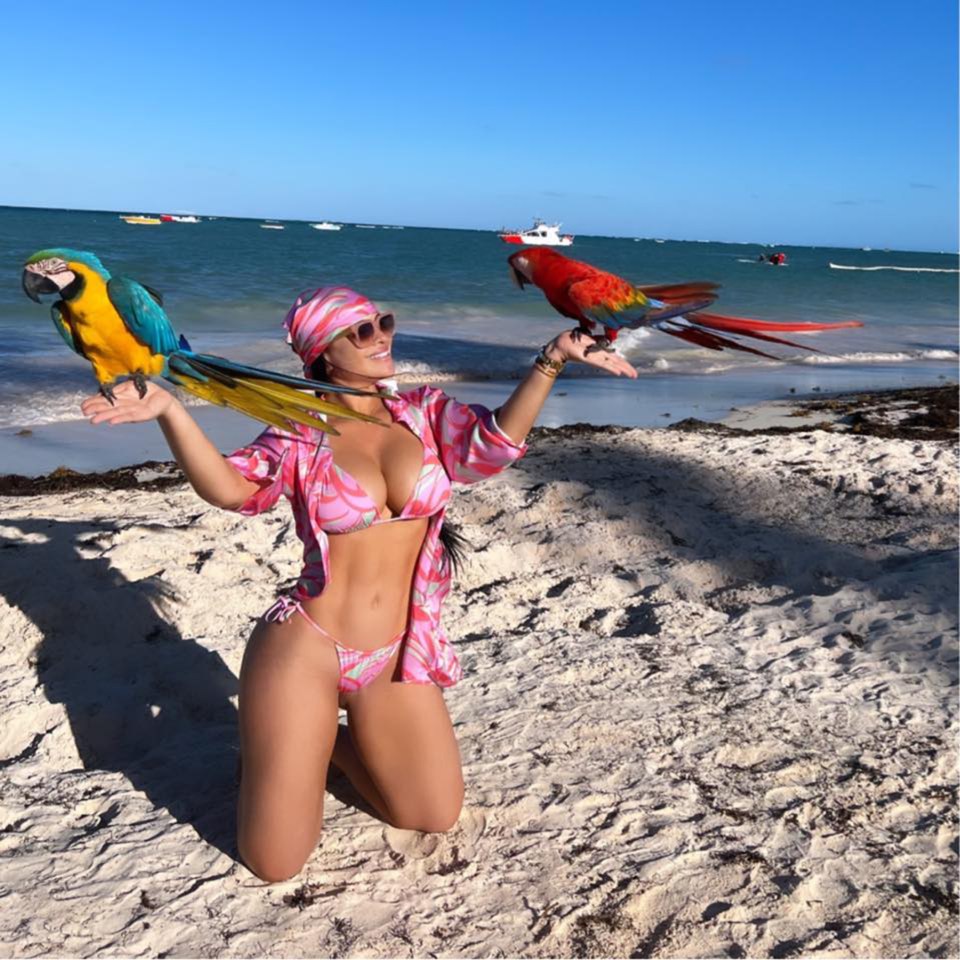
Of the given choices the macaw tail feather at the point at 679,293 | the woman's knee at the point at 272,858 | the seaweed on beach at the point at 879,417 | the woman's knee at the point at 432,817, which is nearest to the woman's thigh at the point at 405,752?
the woman's knee at the point at 432,817

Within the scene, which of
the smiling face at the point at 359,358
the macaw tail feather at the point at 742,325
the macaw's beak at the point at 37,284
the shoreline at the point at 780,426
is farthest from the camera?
the shoreline at the point at 780,426

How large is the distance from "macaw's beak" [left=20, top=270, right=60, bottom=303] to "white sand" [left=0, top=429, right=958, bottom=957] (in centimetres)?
134

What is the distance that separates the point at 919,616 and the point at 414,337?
10.8 meters

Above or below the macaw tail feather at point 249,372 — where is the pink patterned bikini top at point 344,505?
below

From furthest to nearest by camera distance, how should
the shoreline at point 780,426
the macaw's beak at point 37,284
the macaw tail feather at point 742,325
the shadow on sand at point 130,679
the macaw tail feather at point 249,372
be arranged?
the shoreline at point 780,426 < the shadow on sand at point 130,679 < the macaw tail feather at point 742,325 < the macaw tail feather at point 249,372 < the macaw's beak at point 37,284

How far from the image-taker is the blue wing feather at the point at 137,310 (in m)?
1.96

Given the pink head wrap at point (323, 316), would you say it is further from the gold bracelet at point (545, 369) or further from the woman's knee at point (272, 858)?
the woman's knee at point (272, 858)

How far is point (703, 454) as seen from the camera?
236 inches

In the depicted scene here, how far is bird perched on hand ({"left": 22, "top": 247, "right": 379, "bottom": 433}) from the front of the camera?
1.94m

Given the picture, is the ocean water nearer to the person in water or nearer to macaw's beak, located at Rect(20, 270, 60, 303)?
the person in water

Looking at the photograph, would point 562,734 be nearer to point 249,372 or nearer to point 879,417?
point 249,372

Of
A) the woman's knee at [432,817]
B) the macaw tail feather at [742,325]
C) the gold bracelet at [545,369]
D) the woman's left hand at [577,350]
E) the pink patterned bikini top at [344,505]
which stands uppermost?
the macaw tail feather at [742,325]

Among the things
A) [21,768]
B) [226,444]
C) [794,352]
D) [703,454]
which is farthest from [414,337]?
[21,768]

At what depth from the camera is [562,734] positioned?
300cm
